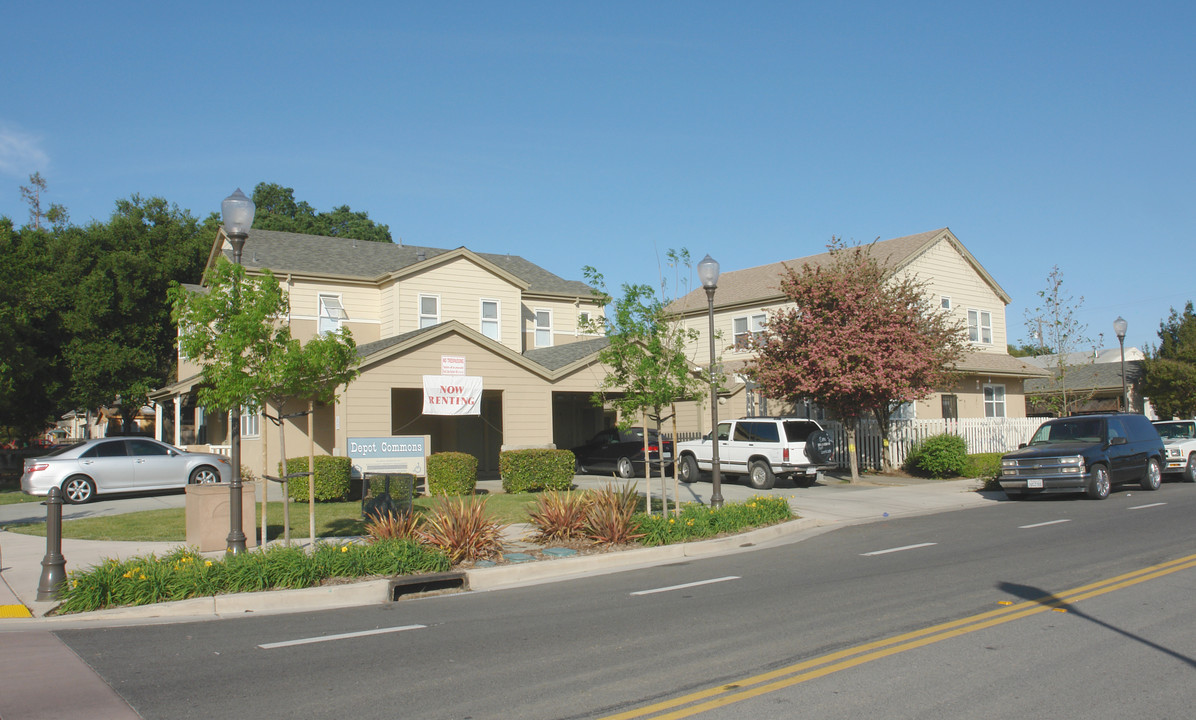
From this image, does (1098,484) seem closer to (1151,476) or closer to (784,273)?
(1151,476)

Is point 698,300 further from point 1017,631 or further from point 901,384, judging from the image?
point 1017,631

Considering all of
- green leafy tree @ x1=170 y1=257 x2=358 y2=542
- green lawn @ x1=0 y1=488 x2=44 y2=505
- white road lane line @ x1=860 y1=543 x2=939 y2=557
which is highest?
green leafy tree @ x1=170 y1=257 x2=358 y2=542

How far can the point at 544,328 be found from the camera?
3052cm

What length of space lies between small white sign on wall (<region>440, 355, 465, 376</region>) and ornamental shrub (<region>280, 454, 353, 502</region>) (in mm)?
3696

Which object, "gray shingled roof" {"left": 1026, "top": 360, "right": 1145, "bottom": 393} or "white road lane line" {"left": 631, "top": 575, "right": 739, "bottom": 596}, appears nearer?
"white road lane line" {"left": 631, "top": 575, "right": 739, "bottom": 596}

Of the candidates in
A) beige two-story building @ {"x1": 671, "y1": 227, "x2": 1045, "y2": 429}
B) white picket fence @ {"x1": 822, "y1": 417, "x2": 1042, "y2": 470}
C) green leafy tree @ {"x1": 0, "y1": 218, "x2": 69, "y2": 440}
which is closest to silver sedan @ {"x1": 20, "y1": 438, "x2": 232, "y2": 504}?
green leafy tree @ {"x1": 0, "y1": 218, "x2": 69, "y2": 440}

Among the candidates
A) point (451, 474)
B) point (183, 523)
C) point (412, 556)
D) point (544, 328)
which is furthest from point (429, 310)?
point (412, 556)

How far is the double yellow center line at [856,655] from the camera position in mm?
5570

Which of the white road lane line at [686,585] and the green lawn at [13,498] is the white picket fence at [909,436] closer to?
the white road lane line at [686,585]

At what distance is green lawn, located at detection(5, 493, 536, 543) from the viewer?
1385cm

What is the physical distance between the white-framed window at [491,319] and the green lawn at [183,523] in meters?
9.53

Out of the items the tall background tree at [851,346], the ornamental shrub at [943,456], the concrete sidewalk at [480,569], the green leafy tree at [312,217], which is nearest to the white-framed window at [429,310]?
the concrete sidewalk at [480,569]

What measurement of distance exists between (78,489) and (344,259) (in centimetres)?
1119

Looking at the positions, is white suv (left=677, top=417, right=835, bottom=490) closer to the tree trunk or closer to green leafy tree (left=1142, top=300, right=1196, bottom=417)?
the tree trunk
